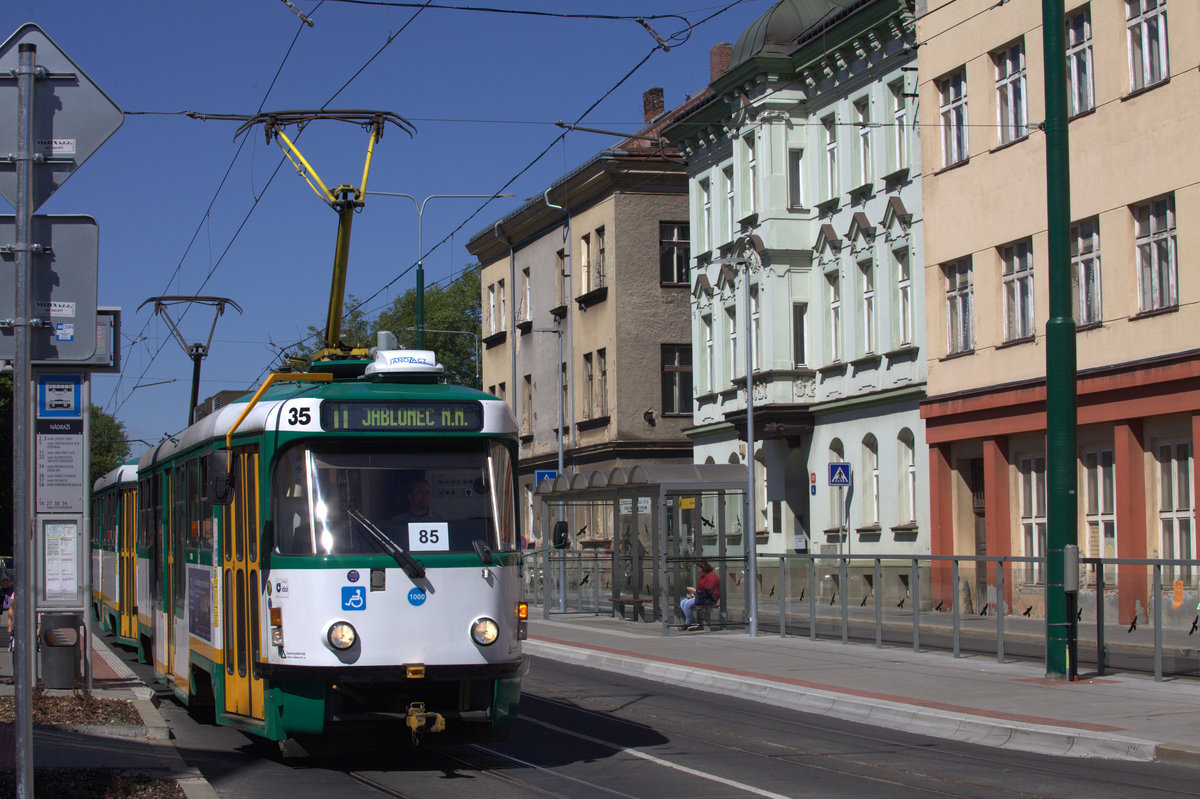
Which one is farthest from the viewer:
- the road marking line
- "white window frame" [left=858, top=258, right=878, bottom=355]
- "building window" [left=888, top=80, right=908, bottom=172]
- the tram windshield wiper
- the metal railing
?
"white window frame" [left=858, top=258, right=878, bottom=355]

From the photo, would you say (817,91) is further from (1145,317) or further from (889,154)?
(1145,317)

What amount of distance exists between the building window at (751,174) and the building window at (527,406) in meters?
18.9

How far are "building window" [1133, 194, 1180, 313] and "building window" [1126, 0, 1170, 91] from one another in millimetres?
2042

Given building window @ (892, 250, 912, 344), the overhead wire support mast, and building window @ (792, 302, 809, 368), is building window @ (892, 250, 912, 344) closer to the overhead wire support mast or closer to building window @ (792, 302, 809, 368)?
building window @ (792, 302, 809, 368)

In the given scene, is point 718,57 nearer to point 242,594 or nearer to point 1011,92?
point 1011,92

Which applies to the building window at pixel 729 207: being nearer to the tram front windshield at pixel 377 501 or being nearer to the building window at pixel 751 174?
the building window at pixel 751 174

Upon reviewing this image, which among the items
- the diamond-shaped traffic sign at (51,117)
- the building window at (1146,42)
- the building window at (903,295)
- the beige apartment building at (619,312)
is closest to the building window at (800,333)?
the building window at (903,295)

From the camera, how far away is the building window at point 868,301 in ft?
114

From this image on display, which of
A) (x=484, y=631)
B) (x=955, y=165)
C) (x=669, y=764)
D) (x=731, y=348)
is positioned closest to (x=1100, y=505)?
(x=955, y=165)

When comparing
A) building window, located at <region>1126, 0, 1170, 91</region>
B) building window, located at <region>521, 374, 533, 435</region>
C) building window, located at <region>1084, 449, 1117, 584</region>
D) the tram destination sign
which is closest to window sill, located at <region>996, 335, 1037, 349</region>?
building window, located at <region>1084, 449, 1117, 584</region>

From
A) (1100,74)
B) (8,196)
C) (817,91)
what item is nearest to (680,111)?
(817,91)

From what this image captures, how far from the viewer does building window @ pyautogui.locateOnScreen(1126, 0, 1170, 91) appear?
82.0ft

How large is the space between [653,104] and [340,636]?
49066 mm

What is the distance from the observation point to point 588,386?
51375 mm
